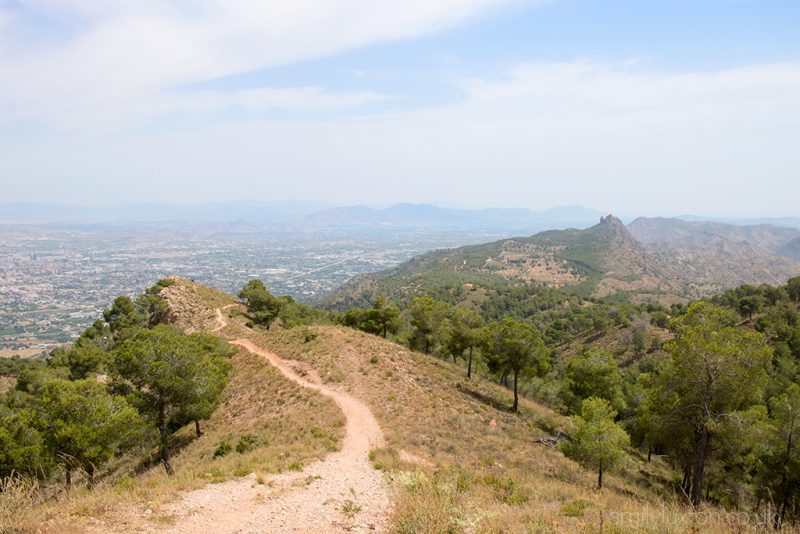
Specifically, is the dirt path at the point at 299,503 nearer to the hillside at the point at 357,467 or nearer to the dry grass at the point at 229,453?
the hillside at the point at 357,467

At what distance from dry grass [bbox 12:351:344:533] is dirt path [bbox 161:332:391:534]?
2.24ft

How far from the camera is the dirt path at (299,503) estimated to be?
10609mm

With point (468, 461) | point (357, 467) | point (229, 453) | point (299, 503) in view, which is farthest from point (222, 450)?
point (468, 461)

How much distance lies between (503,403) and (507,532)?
27.5m

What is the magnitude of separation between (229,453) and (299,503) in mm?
9476

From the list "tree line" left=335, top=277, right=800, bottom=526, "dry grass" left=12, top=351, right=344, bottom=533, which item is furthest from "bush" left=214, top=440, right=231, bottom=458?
"tree line" left=335, top=277, right=800, bottom=526

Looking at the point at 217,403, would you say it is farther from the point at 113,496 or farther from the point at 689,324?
the point at 689,324

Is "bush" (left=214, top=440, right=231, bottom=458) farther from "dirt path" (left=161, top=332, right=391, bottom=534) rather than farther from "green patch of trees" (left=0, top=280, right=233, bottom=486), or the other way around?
"dirt path" (left=161, top=332, right=391, bottom=534)

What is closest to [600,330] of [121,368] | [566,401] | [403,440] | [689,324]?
[566,401]

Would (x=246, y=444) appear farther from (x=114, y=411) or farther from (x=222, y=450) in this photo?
(x=114, y=411)

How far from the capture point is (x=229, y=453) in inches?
773

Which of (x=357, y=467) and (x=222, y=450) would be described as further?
(x=222, y=450)

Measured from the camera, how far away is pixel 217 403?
25.5 metres

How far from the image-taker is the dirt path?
34.8 ft
